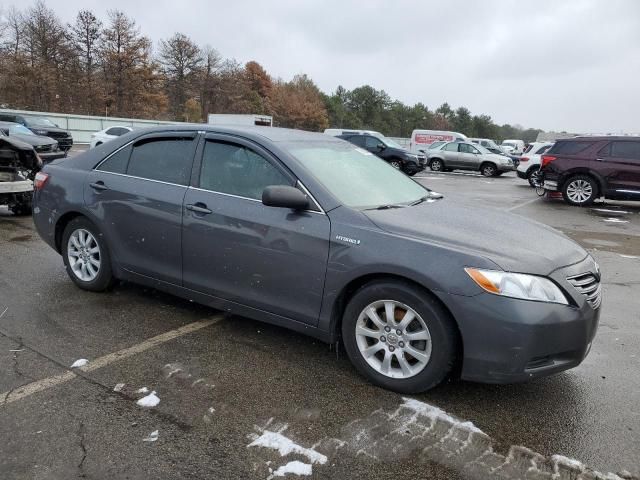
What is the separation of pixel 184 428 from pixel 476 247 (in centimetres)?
191

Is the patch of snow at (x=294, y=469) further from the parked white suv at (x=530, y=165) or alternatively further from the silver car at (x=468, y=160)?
the silver car at (x=468, y=160)

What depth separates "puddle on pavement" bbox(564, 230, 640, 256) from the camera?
824 cm

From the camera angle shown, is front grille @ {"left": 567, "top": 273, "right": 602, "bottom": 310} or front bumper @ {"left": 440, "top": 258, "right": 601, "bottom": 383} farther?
front grille @ {"left": 567, "top": 273, "right": 602, "bottom": 310}

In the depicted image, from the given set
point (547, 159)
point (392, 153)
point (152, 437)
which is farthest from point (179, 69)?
point (152, 437)

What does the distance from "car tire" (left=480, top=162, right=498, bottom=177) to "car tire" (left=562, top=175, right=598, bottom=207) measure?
11.6 m

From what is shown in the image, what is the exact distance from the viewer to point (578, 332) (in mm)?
2998

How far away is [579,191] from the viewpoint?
13.5 m

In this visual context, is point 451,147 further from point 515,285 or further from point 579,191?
point 515,285

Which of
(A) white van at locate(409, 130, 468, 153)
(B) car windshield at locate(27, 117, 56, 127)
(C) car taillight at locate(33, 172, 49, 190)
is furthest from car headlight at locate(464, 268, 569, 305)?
(A) white van at locate(409, 130, 468, 153)

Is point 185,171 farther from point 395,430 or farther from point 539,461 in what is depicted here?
point 539,461

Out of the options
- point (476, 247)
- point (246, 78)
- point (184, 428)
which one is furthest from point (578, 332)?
point (246, 78)

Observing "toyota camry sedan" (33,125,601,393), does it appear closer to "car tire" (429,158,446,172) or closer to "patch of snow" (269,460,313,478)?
"patch of snow" (269,460,313,478)

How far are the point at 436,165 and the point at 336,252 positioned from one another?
24542 millimetres

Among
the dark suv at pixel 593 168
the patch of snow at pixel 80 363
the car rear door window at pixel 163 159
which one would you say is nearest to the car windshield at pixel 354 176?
the car rear door window at pixel 163 159
